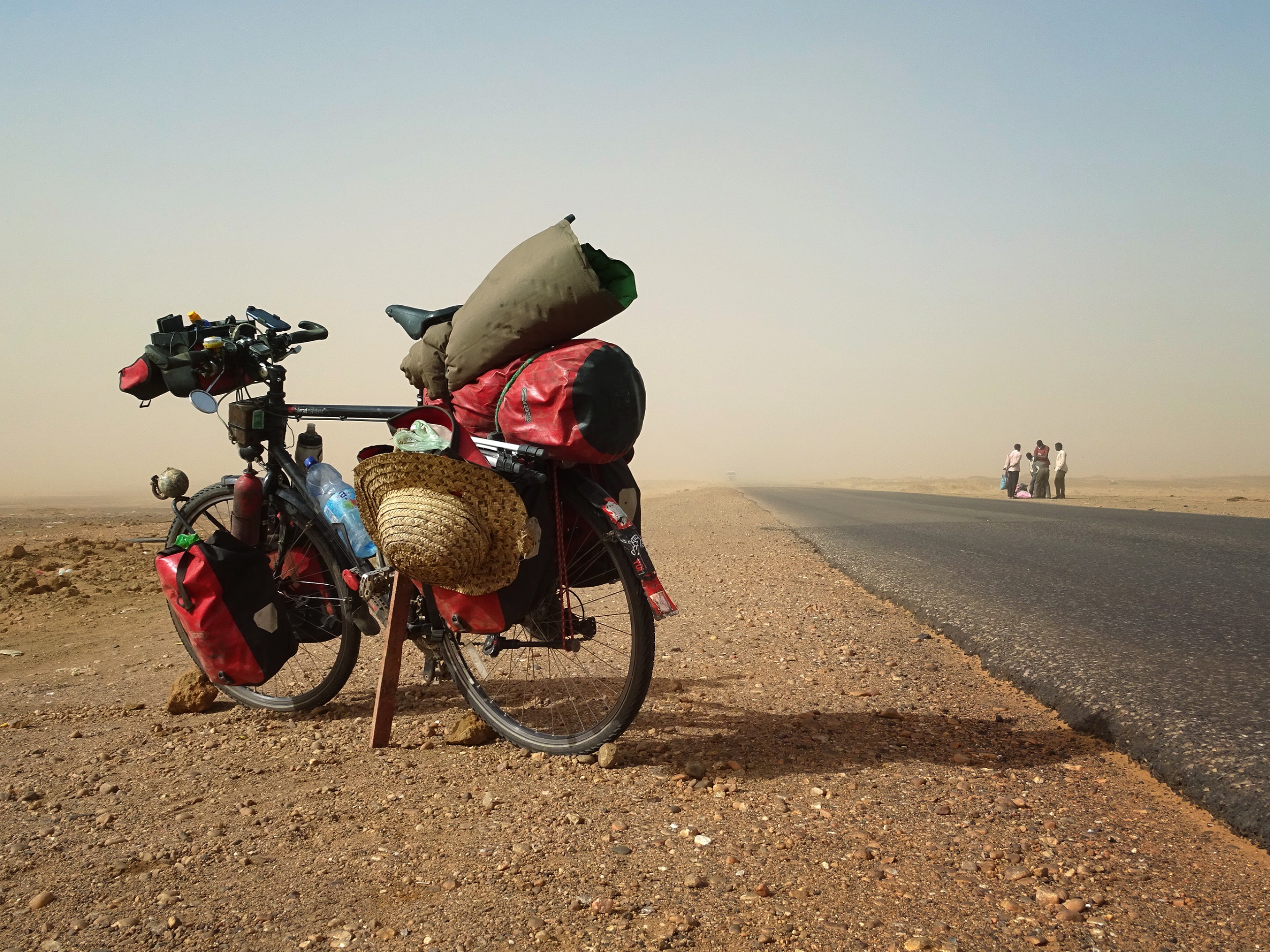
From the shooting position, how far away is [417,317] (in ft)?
11.2

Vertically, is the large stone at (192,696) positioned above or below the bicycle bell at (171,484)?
below

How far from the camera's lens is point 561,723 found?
139 inches

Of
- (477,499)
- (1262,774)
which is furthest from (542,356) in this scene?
(1262,774)

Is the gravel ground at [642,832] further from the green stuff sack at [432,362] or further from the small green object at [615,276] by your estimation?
the small green object at [615,276]

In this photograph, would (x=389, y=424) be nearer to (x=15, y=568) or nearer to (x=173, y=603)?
(x=173, y=603)

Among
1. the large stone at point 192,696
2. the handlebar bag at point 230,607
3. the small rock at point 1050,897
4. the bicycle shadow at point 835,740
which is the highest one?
the handlebar bag at point 230,607

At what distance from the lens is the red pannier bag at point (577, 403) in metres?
2.71

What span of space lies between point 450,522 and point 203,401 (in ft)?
5.43

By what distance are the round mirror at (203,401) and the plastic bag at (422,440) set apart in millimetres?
1327

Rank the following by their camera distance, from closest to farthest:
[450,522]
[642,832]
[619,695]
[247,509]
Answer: [642,832]
[450,522]
[619,695]
[247,509]

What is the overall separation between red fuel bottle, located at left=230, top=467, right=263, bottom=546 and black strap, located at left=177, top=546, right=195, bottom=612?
279 mm

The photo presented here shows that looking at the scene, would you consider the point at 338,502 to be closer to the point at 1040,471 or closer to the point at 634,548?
the point at 634,548

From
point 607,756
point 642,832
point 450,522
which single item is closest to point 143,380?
point 450,522

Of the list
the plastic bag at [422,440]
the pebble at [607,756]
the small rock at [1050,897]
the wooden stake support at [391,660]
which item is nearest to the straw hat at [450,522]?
the plastic bag at [422,440]
